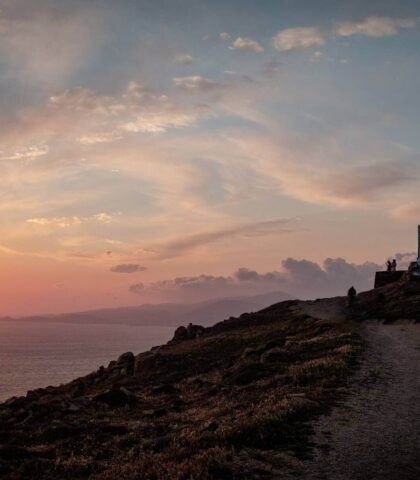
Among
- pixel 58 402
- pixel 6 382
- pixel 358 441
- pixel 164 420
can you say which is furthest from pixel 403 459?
pixel 6 382

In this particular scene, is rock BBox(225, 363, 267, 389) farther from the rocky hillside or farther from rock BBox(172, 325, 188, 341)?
rock BBox(172, 325, 188, 341)

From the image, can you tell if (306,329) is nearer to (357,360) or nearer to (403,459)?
(357,360)

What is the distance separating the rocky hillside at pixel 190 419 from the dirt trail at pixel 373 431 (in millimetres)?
702

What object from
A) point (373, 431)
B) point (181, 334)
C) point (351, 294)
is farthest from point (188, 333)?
point (373, 431)

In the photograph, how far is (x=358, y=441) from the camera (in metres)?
15.8

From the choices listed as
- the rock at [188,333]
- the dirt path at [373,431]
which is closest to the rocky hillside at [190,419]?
the dirt path at [373,431]

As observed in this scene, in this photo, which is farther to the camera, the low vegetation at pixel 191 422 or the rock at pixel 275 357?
the rock at pixel 275 357

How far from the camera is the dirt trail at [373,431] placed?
13.5 metres

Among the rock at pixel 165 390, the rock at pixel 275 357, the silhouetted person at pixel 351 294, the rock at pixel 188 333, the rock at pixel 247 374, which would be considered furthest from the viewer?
the silhouetted person at pixel 351 294

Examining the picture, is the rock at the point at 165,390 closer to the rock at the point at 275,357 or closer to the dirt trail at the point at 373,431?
the rock at the point at 275,357

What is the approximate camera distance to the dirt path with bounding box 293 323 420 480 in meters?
13.4

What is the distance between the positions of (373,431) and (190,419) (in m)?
8.54

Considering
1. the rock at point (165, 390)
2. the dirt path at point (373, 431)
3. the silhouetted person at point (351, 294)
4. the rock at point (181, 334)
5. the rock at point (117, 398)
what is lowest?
the rock at point (165, 390)

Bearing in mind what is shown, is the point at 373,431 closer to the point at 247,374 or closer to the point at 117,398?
the point at 247,374
